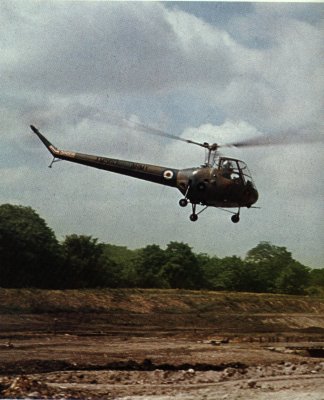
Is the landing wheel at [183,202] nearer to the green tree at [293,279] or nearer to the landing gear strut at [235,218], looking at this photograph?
the landing gear strut at [235,218]

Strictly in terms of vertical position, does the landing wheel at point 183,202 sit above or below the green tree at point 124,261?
above

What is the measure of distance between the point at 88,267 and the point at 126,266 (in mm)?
492

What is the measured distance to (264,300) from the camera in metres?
9.31

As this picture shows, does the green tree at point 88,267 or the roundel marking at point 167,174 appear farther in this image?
the roundel marking at point 167,174

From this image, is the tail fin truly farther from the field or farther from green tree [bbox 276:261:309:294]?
green tree [bbox 276:261:309:294]

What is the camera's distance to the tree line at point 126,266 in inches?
350

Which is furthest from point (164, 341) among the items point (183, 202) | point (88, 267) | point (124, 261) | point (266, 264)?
point (183, 202)

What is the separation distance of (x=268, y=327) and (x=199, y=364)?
4.83 ft

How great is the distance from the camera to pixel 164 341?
30.3 ft

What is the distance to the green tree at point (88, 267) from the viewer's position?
29.6 feet

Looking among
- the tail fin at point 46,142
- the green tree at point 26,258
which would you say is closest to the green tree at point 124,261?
the green tree at point 26,258

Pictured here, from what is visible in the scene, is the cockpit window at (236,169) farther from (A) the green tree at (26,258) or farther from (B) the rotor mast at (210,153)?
(A) the green tree at (26,258)

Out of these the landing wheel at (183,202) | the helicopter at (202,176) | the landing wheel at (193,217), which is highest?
the helicopter at (202,176)

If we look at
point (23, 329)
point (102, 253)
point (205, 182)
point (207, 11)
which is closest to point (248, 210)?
point (205, 182)
